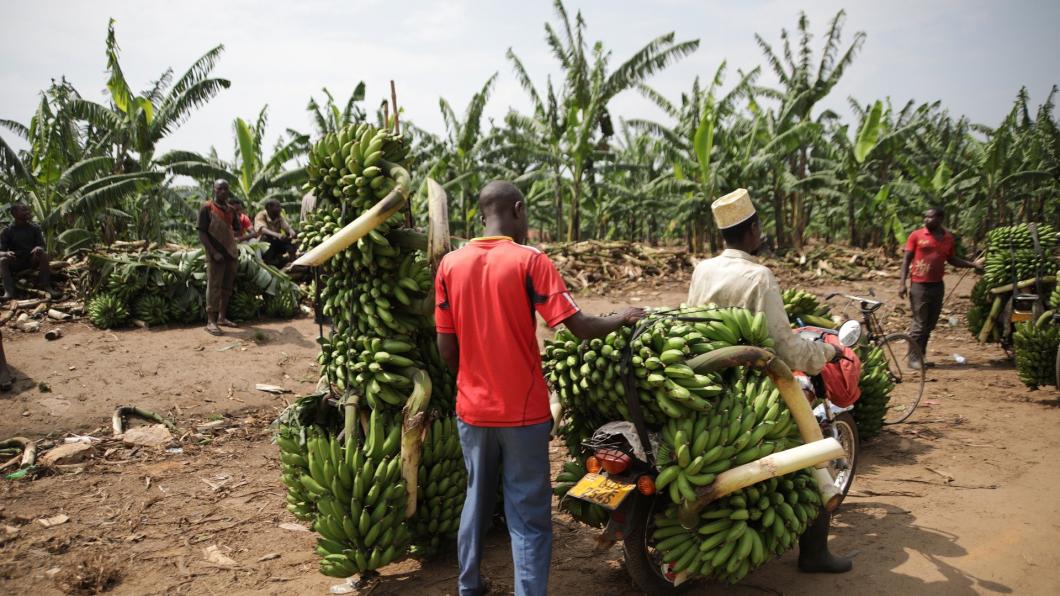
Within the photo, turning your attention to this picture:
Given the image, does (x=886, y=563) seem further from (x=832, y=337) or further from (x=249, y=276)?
(x=249, y=276)

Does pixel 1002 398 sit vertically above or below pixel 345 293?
below

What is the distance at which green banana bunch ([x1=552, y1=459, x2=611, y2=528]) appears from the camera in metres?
3.42

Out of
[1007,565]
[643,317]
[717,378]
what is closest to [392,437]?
[643,317]

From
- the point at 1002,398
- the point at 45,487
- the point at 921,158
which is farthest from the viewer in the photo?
the point at 921,158

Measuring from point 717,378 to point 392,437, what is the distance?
185 cm

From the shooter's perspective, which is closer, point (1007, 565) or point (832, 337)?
point (1007, 565)

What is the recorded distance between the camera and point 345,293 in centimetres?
388

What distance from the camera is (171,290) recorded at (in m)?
10.2

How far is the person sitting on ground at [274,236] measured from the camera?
1195cm

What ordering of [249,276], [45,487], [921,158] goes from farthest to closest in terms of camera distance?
[921,158], [249,276], [45,487]

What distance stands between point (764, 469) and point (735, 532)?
1.14 ft

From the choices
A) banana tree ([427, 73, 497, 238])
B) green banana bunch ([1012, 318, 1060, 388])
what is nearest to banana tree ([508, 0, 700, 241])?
banana tree ([427, 73, 497, 238])

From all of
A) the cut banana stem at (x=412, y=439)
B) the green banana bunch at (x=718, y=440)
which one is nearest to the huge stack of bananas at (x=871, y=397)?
the green banana bunch at (x=718, y=440)

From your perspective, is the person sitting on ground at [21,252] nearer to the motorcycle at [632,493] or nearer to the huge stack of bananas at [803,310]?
the motorcycle at [632,493]
